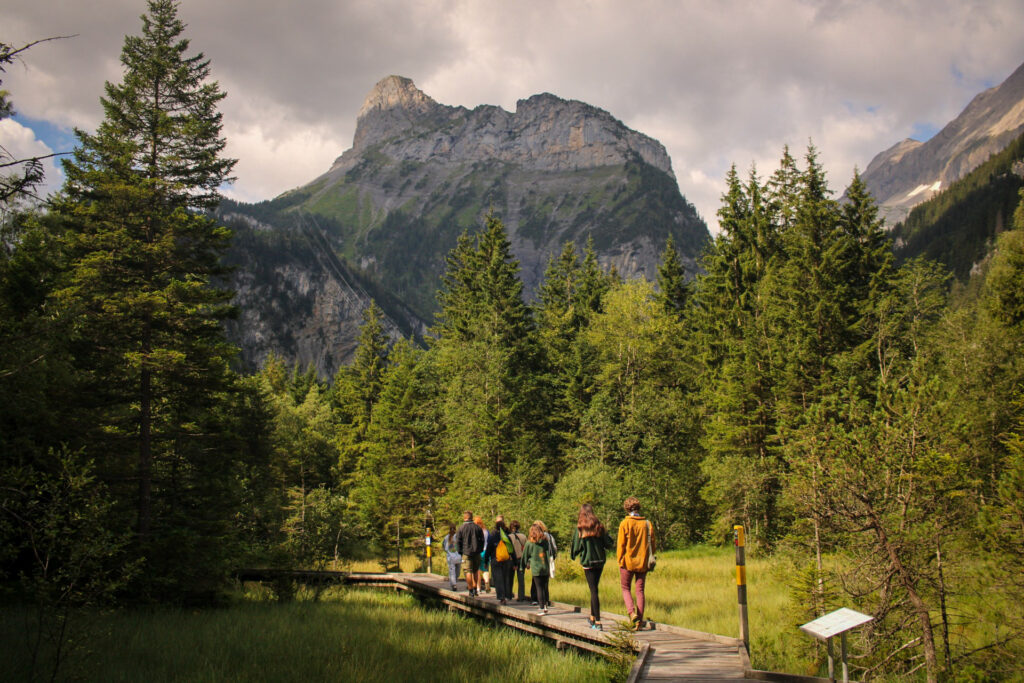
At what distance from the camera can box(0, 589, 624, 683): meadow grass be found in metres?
8.91

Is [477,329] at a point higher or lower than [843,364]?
higher

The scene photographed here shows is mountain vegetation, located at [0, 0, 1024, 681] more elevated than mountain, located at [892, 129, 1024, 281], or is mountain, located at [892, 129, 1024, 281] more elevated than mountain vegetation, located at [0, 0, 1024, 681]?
mountain, located at [892, 129, 1024, 281]

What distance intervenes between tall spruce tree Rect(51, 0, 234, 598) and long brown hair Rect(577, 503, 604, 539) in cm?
1029

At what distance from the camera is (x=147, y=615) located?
547 inches

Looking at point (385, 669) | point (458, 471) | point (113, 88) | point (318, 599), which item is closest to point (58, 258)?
point (113, 88)

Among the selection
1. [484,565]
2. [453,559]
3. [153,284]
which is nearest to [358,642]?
[484,565]

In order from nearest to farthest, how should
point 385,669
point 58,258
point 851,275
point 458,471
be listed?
point 385,669, point 58,258, point 851,275, point 458,471

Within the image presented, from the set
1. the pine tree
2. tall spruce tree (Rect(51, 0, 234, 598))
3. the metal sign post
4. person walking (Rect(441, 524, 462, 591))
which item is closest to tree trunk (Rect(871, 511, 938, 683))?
the metal sign post

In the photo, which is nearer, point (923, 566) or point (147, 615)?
point (923, 566)

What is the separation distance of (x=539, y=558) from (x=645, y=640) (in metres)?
3.37

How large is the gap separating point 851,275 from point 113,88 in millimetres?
29422

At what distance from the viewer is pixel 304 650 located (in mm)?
10305

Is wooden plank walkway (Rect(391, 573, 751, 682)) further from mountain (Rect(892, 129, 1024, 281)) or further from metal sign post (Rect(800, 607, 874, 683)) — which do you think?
mountain (Rect(892, 129, 1024, 281))

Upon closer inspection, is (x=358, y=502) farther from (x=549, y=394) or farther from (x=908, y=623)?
(x=908, y=623)
